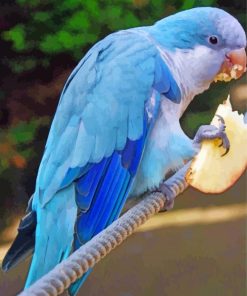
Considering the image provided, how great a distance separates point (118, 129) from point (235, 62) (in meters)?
0.20

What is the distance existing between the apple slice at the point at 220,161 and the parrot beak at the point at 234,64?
0.06m

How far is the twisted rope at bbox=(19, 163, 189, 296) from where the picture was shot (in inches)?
22.0

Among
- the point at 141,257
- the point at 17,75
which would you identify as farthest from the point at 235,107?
the point at 17,75

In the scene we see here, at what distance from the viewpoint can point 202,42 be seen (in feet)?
3.08

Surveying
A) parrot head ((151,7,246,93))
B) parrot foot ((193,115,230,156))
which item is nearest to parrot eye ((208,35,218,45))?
parrot head ((151,7,246,93))

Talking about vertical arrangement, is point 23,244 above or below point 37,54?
below

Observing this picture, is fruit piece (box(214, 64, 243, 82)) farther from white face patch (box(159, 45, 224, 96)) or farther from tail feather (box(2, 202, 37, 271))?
tail feather (box(2, 202, 37, 271))

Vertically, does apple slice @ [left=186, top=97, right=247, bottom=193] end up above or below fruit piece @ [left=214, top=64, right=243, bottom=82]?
below

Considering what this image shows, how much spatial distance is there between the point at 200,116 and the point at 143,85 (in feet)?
1.38

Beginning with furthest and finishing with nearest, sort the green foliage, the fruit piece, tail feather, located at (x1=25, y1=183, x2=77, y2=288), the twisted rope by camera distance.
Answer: the green foliage → the fruit piece → tail feather, located at (x1=25, y1=183, x2=77, y2=288) → the twisted rope

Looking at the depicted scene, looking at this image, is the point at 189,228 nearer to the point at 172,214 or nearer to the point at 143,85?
the point at 172,214

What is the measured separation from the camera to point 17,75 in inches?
45.6

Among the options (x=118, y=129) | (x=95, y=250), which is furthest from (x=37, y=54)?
(x=95, y=250)

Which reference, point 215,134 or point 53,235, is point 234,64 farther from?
point 53,235
